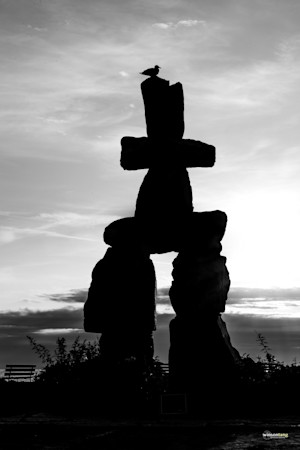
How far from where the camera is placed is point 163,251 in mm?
16500

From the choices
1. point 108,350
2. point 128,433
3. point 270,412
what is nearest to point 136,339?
point 108,350

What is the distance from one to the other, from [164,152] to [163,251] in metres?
2.60

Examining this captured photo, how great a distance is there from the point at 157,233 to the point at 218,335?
118 inches

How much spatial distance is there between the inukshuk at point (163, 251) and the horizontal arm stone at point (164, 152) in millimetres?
26

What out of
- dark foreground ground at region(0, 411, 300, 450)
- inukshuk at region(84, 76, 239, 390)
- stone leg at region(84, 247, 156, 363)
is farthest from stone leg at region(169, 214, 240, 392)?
dark foreground ground at region(0, 411, 300, 450)

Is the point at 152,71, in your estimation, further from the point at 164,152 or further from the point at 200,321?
the point at 200,321

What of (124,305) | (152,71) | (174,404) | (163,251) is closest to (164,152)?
(152,71)

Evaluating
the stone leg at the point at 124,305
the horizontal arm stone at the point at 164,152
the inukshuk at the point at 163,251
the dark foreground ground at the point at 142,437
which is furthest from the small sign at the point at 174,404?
the horizontal arm stone at the point at 164,152

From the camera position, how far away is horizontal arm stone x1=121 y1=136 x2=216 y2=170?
52.7 ft

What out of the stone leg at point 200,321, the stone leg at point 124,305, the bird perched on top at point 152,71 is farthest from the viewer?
the bird perched on top at point 152,71

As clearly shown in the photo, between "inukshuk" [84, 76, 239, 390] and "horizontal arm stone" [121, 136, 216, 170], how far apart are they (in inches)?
1.0

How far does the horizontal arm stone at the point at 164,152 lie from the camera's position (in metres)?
16.1

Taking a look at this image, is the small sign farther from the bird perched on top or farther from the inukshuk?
the bird perched on top

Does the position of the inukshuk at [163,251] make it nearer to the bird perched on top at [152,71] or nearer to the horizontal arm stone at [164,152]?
the horizontal arm stone at [164,152]
